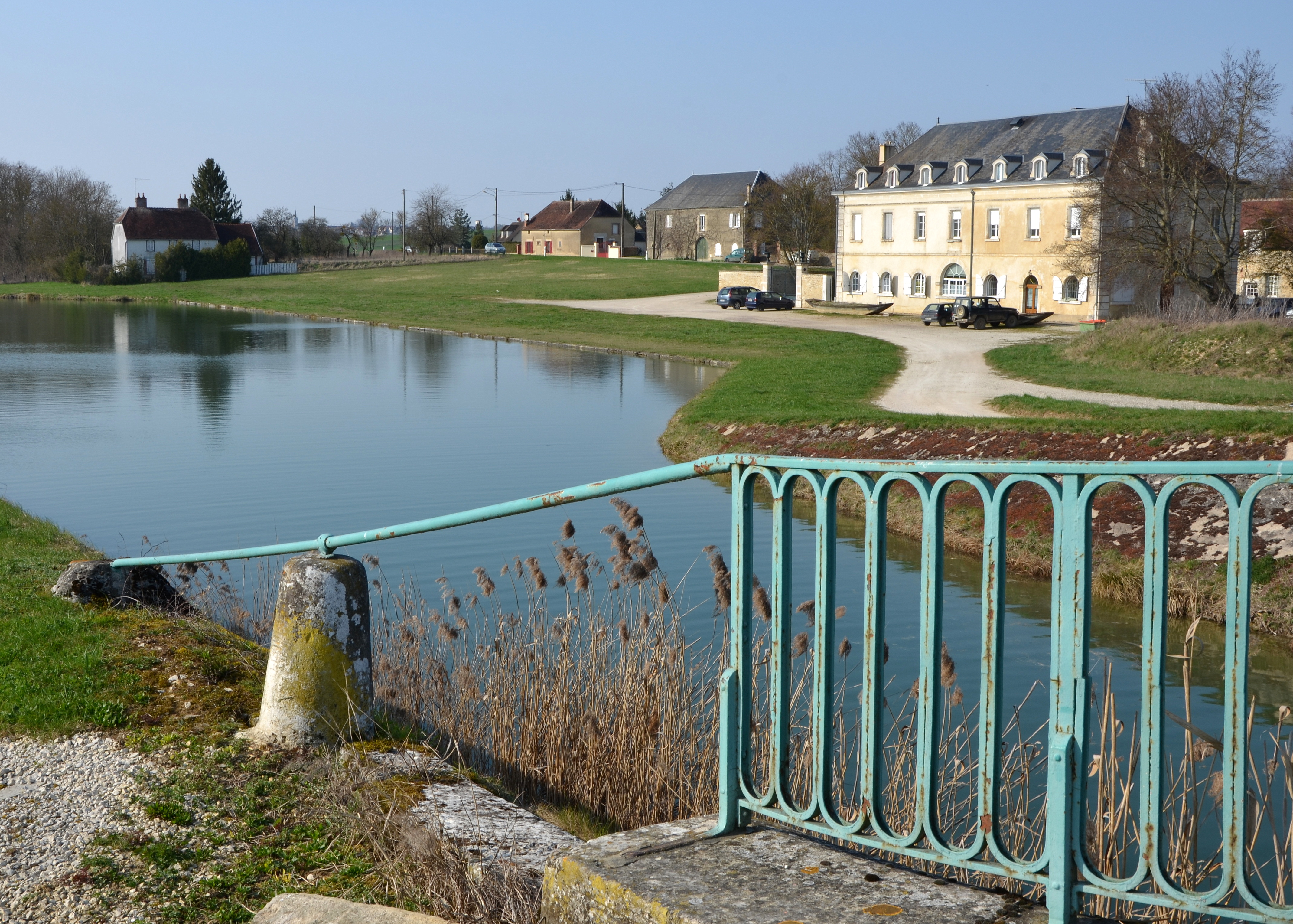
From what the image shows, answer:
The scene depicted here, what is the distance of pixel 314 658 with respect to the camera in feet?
18.5

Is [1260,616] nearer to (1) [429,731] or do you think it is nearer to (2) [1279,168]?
(1) [429,731]

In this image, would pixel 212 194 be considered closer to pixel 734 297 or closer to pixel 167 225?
pixel 167 225

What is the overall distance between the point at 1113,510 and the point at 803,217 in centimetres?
7309

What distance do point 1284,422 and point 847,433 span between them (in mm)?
7163

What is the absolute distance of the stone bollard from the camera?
5.64m

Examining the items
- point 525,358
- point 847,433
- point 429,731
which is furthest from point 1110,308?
point 429,731

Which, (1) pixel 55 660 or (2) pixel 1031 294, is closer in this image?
(1) pixel 55 660

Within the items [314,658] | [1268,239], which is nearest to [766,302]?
[1268,239]

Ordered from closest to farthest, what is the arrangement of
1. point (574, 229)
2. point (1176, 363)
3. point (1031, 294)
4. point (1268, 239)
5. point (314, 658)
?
point (314, 658) → point (1176, 363) → point (1268, 239) → point (1031, 294) → point (574, 229)

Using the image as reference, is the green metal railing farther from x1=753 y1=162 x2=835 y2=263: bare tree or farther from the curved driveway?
x1=753 y1=162 x2=835 y2=263: bare tree

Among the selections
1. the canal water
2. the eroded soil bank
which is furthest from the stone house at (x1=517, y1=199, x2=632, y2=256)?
the eroded soil bank

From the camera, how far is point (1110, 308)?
56062 mm

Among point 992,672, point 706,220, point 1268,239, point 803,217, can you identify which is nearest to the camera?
point 992,672

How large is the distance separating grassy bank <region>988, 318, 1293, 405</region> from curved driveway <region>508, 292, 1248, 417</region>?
698mm
